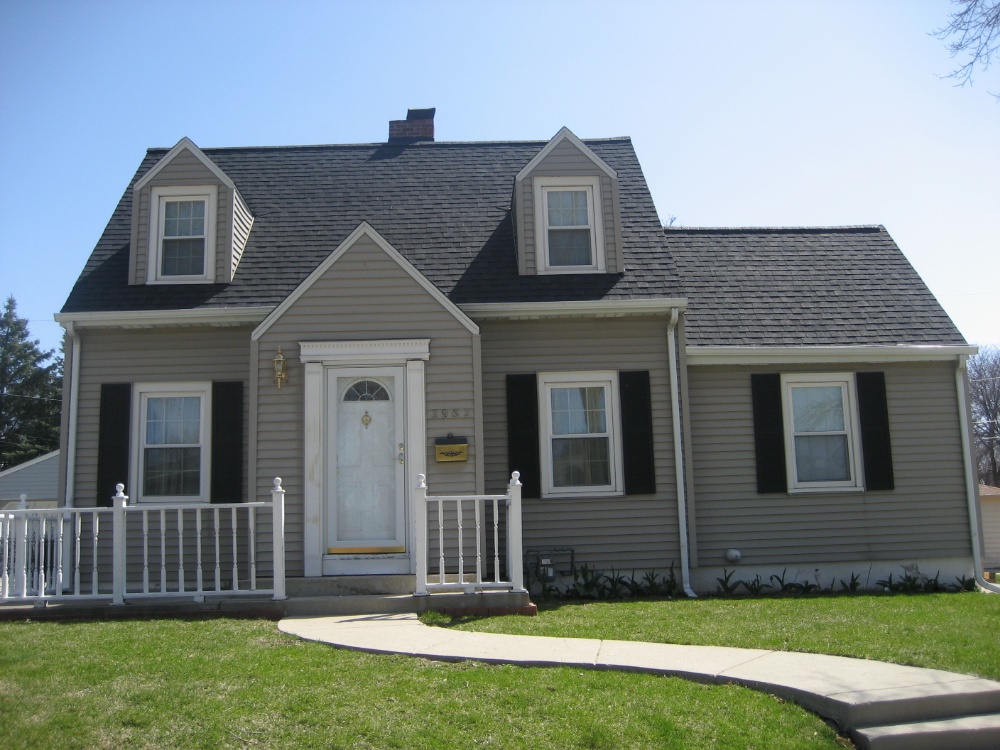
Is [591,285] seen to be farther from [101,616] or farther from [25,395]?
[25,395]

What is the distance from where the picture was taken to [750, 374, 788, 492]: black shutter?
36.6 ft

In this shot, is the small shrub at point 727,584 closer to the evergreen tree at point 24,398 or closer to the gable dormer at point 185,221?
the gable dormer at point 185,221

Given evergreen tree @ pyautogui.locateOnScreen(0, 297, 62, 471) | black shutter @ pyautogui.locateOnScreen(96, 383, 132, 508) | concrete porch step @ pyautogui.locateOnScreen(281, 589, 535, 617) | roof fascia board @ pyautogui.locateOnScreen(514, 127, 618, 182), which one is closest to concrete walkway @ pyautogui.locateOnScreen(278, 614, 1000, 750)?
concrete porch step @ pyautogui.locateOnScreen(281, 589, 535, 617)

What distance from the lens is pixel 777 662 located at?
6.16 metres

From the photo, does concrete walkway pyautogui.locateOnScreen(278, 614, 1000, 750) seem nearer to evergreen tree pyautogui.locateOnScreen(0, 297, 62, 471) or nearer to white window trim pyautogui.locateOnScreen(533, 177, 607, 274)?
white window trim pyautogui.locateOnScreen(533, 177, 607, 274)

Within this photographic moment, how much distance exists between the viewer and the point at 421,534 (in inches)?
336

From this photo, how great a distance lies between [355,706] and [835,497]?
8000 mm

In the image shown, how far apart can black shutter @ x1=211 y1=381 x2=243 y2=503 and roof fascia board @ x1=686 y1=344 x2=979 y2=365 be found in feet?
18.4

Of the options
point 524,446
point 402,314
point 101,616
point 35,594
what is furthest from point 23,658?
point 524,446

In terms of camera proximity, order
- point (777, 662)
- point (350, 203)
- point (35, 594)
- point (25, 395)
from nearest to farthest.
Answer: point (777, 662) < point (35, 594) < point (350, 203) < point (25, 395)

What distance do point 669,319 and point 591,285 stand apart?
1.06 metres

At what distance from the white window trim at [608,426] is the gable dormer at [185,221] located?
4.34 m

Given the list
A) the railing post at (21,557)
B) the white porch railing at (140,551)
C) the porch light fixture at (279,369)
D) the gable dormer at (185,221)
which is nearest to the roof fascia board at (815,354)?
the porch light fixture at (279,369)

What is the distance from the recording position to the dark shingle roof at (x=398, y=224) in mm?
11062
